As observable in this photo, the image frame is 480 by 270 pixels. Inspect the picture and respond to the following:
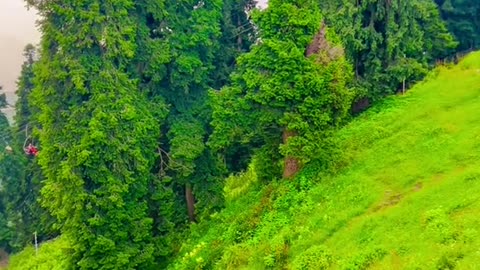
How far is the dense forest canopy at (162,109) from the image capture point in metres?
21.9

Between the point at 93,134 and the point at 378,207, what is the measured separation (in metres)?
10.7

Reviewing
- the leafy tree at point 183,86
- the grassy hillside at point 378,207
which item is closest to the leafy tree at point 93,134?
the leafy tree at point 183,86

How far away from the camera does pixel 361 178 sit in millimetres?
21891

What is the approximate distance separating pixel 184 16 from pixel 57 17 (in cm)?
632

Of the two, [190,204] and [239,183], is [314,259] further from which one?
[239,183]

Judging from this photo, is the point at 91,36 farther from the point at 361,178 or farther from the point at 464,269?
the point at 464,269

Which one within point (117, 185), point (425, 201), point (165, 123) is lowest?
point (425, 201)

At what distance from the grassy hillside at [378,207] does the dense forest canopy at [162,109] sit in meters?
1.41

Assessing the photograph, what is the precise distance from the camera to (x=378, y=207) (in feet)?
64.4

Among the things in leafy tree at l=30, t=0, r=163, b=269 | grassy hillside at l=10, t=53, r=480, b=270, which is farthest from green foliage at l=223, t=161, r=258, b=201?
leafy tree at l=30, t=0, r=163, b=269

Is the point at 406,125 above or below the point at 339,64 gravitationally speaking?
below

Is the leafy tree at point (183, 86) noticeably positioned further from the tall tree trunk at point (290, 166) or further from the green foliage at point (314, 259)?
the green foliage at point (314, 259)

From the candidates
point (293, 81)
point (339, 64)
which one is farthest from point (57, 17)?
point (339, 64)

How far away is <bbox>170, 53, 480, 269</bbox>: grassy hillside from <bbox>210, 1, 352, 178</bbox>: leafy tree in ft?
6.04
